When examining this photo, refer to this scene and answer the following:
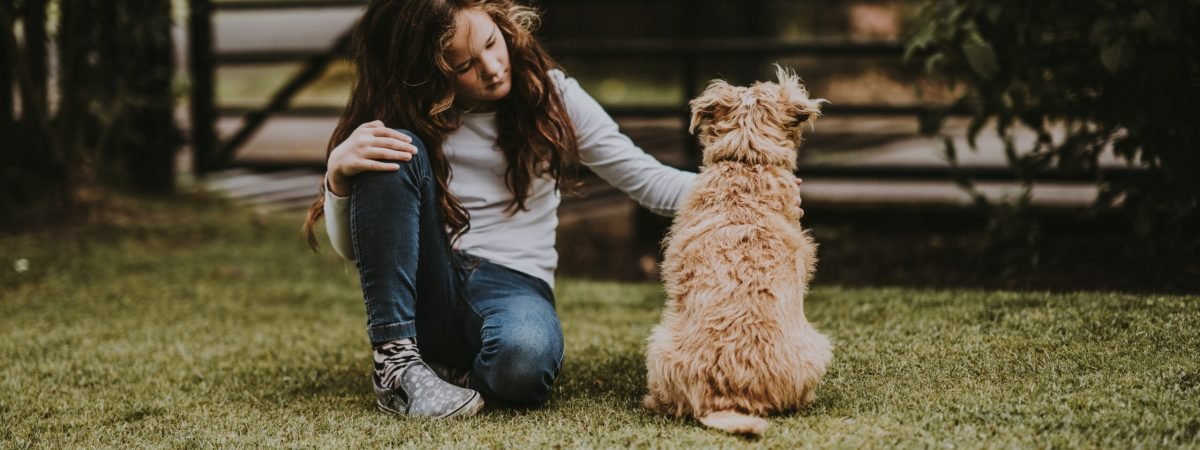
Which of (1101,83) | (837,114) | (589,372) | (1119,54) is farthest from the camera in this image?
(837,114)

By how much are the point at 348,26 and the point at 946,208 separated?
5274 millimetres

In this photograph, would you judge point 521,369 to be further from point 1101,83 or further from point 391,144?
point 1101,83

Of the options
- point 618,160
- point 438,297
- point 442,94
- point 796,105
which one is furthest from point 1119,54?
point 438,297

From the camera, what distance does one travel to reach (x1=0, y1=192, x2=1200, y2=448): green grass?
7.62ft

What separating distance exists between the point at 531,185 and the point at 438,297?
1.36 feet

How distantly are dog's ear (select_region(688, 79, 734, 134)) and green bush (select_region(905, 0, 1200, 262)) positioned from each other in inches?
57.4

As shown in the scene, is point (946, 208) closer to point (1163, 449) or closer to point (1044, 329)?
point (1044, 329)

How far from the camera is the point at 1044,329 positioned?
2998 mm

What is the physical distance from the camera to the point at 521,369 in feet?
8.53

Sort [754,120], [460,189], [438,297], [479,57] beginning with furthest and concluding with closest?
[460,189]
[438,297]
[479,57]
[754,120]

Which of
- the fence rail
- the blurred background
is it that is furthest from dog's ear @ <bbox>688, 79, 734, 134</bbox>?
the fence rail

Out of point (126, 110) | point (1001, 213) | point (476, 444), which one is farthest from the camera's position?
point (126, 110)

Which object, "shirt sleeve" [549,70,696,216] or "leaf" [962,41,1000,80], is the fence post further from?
"leaf" [962,41,1000,80]

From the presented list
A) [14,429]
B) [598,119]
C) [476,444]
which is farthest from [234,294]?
[476,444]
